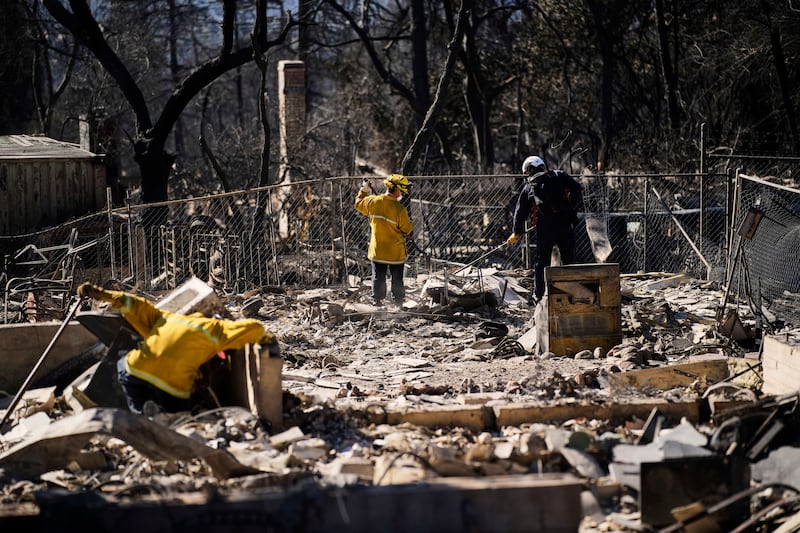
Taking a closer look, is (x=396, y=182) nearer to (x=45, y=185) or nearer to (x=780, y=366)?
(x=780, y=366)

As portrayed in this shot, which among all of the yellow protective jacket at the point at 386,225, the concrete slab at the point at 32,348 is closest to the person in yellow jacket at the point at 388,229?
the yellow protective jacket at the point at 386,225

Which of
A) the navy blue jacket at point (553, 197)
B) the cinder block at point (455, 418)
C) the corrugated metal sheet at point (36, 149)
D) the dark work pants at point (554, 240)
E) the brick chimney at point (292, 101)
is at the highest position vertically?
the brick chimney at point (292, 101)

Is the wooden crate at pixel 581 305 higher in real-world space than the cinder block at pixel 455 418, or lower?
higher

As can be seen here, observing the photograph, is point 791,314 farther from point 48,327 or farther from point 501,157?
point 501,157

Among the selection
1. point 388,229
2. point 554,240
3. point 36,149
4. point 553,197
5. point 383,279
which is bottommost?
point 383,279

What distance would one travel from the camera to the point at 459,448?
6.77 m

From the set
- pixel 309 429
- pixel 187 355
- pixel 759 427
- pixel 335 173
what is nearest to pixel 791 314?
pixel 759 427

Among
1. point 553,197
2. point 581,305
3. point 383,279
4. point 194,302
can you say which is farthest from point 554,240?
point 194,302

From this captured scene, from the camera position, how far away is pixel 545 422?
753 cm

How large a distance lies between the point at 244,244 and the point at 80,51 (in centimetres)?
2225

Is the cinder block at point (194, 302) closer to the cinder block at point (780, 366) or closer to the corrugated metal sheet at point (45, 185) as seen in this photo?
the cinder block at point (780, 366)

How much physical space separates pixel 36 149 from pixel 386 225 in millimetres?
8911

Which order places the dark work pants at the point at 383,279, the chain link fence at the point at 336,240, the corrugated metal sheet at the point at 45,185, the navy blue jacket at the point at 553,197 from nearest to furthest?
the navy blue jacket at the point at 553,197, the dark work pants at the point at 383,279, the chain link fence at the point at 336,240, the corrugated metal sheet at the point at 45,185

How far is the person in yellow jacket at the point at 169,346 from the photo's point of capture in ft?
22.8
